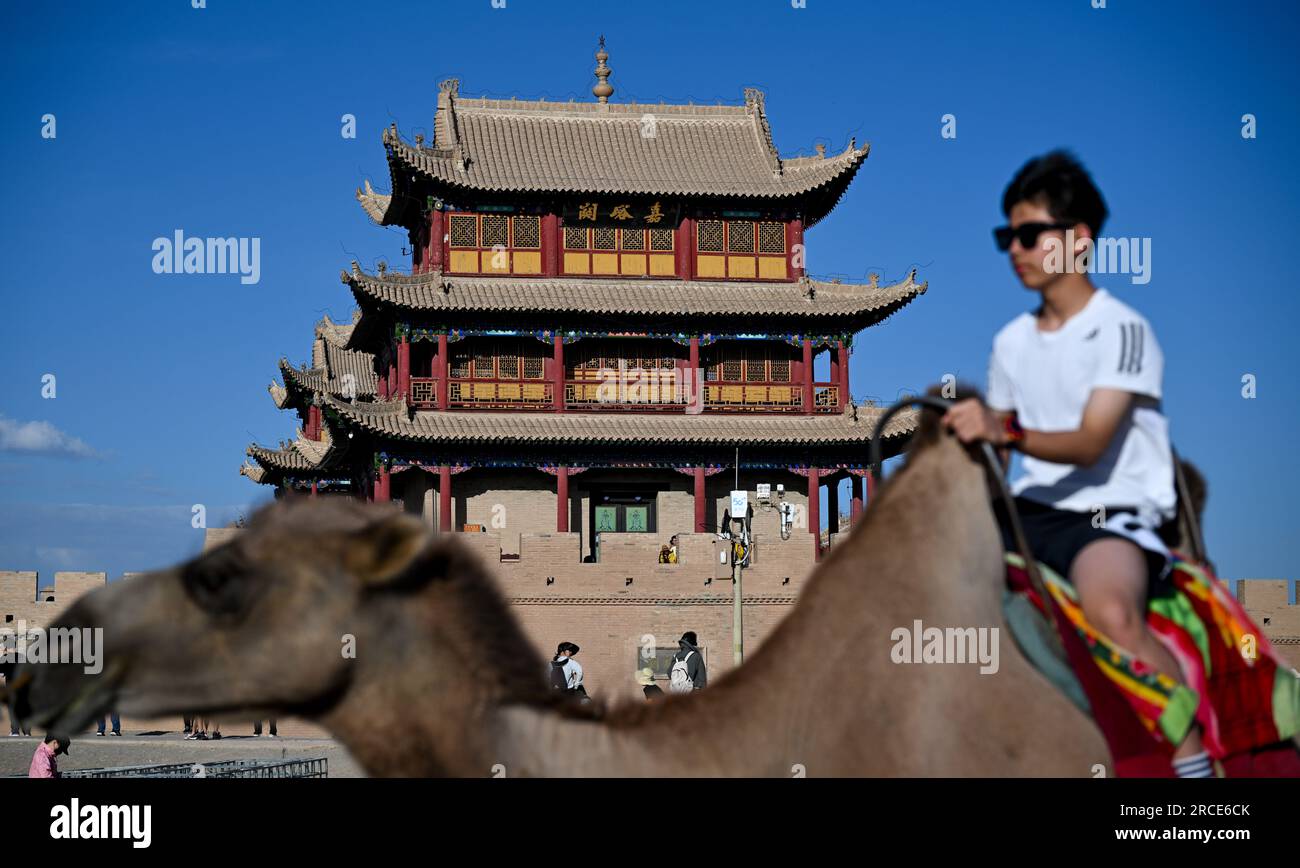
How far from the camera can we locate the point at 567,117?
35.2m

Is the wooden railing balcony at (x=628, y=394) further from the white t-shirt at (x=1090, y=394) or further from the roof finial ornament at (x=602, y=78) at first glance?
the white t-shirt at (x=1090, y=394)

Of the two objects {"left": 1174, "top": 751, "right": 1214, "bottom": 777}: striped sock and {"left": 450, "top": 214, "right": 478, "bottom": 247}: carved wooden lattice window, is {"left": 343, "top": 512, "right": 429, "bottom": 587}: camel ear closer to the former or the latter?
{"left": 1174, "top": 751, "right": 1214, "bottom": 777}: striped sock

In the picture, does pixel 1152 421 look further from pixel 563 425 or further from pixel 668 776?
pixel 563 425

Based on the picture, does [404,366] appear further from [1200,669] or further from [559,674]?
[1200,669]

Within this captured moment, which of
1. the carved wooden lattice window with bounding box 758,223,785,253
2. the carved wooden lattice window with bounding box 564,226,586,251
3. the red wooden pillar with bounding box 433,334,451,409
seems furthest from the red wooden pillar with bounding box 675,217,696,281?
the red wooden pillar with bounding box 433,334,451,409

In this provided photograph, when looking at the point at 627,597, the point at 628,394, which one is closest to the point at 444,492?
the point at 628,394

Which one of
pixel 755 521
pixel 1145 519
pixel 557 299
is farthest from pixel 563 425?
pixel 1145 519

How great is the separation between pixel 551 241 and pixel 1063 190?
30487 mm

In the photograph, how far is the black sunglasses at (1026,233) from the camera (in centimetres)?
317

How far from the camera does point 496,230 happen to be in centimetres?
3328

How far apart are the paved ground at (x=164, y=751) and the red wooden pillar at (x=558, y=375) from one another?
34.1ft

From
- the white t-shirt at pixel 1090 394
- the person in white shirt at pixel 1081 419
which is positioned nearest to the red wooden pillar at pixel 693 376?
the person in white shirt at pixel 1081 419
